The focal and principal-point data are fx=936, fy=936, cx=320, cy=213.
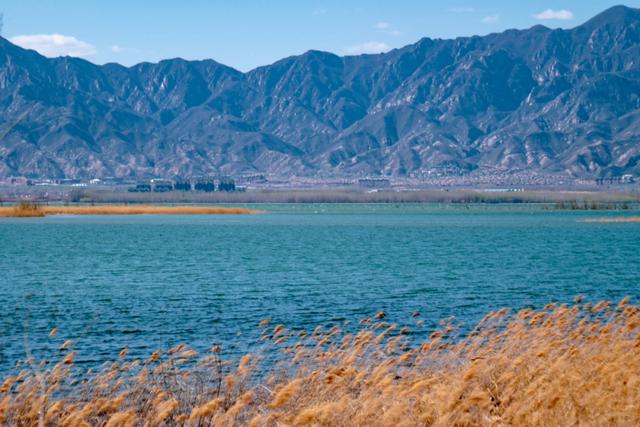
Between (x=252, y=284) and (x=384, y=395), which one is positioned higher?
(x=384, y=395)

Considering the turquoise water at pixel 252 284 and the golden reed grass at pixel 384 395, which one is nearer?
the golden reed grass at pixel 384 395

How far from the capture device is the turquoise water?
120ft

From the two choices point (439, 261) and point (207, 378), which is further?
point (439, 261)

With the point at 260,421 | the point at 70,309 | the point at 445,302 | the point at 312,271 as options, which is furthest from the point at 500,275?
the point at 260,421

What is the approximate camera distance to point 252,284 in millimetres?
55531

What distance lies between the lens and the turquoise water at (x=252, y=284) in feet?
120

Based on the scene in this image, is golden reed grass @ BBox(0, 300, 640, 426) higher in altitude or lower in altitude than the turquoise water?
higher

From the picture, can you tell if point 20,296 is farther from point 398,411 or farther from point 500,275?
point 398,411

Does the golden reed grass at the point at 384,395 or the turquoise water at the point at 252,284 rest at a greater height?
the golden reed grass at the point at 384,395

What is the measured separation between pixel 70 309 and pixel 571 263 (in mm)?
43243

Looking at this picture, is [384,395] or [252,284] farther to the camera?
[252,284]

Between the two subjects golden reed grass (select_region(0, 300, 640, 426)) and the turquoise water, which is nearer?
golden reed grass (select_region(0, 300, 640, 426))

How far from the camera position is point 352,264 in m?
72.3

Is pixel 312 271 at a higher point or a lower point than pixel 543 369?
lower
